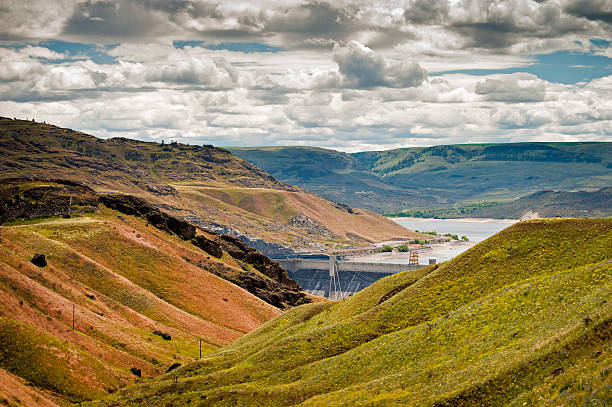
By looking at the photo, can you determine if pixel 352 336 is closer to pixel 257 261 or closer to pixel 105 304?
pixel 105 304

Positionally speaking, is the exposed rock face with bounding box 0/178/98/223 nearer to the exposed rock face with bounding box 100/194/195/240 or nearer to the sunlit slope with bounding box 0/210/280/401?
the sunlit slope with bounding box 0/210/280/401

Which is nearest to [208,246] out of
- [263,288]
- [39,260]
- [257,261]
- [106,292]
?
[257,261]

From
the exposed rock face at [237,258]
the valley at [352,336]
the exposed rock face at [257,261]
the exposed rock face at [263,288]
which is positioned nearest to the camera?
the valley at [352,336]

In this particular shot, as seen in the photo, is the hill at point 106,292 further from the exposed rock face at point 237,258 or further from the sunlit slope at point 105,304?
the exposed rock face at point 237,258

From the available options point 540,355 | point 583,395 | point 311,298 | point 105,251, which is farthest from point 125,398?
point 311,298

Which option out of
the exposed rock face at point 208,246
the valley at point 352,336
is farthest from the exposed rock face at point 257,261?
the valley at point 352,336
